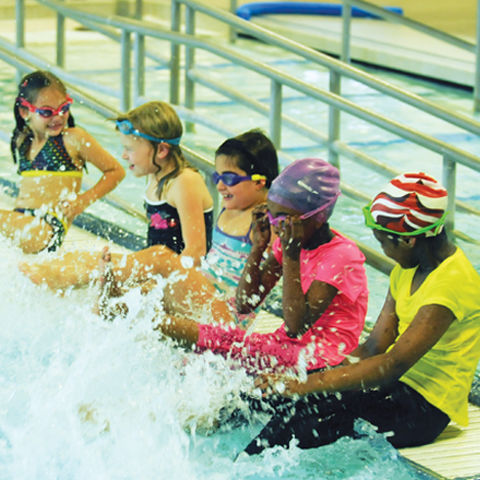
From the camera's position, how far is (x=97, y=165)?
492cm

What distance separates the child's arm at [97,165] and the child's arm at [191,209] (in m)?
0.72

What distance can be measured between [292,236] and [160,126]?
1.25 m

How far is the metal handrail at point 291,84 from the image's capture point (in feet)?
12.7

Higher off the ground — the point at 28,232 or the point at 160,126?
the point at 160,126

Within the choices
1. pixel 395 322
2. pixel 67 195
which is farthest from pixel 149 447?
pixel 67 195

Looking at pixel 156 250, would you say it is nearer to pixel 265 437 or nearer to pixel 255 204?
pixel 255 204

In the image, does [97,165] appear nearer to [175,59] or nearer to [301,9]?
[175,59]

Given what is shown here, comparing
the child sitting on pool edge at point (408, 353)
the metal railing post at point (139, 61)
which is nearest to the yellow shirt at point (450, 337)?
the child sitting on pool edge at point (408, 353)

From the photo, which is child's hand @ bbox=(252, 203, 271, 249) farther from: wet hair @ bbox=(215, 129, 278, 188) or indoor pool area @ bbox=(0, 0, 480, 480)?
indoor pool area @ bbox=(0, 0, 480, 480)

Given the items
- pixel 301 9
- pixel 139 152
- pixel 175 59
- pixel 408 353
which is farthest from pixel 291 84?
pixel 301 9

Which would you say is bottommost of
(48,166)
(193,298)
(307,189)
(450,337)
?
(193,298)

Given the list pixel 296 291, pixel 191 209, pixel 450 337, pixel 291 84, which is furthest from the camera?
pixel 291 84

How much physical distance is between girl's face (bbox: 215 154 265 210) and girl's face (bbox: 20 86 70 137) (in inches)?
52.5

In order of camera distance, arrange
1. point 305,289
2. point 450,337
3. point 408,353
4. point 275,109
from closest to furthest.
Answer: point 408,353
point 450,337
point 305,289
point 275,109
